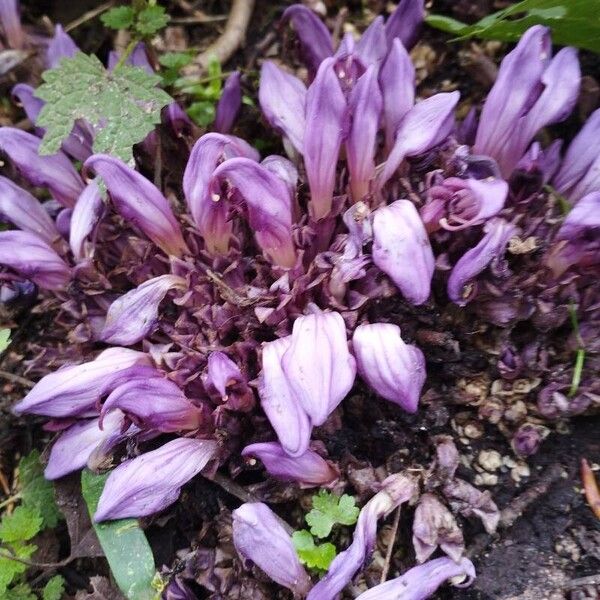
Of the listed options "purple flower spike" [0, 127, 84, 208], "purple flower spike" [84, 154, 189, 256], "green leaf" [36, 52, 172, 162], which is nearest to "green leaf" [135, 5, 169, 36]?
"green leaf" [36, 52, 172, 162]

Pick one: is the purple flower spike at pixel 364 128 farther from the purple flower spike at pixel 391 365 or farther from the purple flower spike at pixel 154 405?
the purple flower spike at pixel 154 405

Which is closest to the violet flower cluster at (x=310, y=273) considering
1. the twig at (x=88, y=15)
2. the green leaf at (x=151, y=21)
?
the green leaf at (x=151, y=21)

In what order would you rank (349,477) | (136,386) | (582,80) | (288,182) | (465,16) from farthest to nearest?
1. (465,16)
2. (582,80)
3. (288,182)
4. (349,477)
5. (136,386)

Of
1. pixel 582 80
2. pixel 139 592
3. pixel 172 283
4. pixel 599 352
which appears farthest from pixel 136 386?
pixel 582 80

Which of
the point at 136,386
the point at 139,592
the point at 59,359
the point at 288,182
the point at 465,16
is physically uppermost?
the point at 465,16

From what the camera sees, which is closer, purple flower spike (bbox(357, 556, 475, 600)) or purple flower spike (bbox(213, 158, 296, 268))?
purple flower spike (bbox(357, 556, 475, 600))

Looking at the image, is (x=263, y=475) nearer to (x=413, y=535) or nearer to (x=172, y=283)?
(x=413, y=535)

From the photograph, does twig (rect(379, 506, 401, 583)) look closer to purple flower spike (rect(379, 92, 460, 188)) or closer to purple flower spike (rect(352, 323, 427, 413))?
purple flower spike (rect(352, 323, 427, 413))
